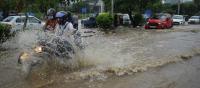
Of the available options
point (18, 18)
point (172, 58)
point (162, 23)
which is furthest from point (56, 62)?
point (162, 23)

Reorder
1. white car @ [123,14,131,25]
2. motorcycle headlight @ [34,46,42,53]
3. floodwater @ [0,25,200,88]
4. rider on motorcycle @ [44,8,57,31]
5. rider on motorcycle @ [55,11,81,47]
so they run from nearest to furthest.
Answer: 1. floodwater @ [0,25,200,88]
2. motorcycle headlight @ [34,46,42,53]
3. rider on motorcycle @ [55,11,81,47]
4. rider on motorcycle @ [44,8,57,31]
5. white car @ [123,14,131,25]

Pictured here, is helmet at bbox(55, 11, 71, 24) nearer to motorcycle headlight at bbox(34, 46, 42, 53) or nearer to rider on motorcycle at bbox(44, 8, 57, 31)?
rider on motorcycle at bbox(44, 8, 57, 31)

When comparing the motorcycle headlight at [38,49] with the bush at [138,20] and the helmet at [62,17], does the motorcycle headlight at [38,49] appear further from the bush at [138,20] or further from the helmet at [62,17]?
the bush at [138,20]

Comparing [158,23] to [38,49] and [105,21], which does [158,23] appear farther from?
[38,49]

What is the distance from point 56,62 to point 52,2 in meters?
5.81

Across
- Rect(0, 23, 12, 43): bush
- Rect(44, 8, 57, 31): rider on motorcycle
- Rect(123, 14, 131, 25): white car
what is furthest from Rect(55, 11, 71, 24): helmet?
Rect(123, 14, 131, 25): white car

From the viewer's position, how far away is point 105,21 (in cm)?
→ 3284

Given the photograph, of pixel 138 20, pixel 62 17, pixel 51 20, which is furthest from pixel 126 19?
pixel 62 17

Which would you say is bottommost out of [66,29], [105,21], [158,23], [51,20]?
[158,23]

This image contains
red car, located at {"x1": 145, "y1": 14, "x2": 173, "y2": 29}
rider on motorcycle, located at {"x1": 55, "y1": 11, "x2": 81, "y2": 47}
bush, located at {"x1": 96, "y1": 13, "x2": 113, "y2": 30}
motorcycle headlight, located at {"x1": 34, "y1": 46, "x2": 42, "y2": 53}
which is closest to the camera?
motorcycle headlight, located at {"x1": 34, "y1": 46, "x2": 42, "y2": 53}

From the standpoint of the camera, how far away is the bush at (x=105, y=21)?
3278cm

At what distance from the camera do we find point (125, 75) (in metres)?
10.7

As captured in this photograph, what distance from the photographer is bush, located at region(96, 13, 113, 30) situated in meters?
32.8

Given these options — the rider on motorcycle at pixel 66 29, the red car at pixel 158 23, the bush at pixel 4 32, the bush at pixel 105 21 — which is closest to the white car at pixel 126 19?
the red car at pixel 158 23
